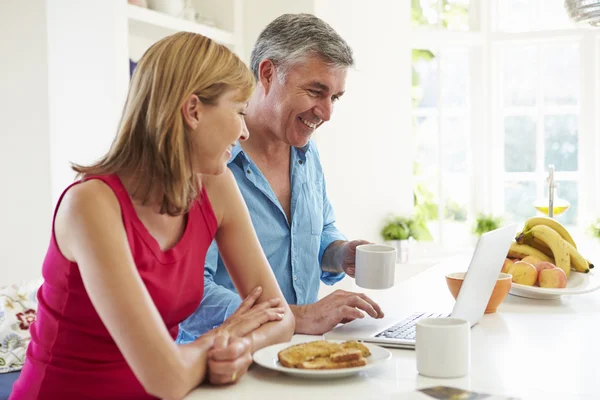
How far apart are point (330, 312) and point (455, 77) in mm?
4471

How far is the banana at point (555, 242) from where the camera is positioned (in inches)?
97.3

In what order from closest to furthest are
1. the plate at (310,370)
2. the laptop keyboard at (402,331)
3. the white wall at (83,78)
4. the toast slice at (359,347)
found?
1. the plate at (310,370)
2. the toast slice at (359,347)
3. the laptop keyboard at (402,331)
4. the white wall at (83,78)

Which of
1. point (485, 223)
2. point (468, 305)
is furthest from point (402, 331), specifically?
point (485, 223)

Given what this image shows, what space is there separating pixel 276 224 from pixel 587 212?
412 centimetres

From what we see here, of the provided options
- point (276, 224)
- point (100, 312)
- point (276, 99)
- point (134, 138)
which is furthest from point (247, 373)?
point (276, 99)

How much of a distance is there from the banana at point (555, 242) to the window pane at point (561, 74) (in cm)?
353

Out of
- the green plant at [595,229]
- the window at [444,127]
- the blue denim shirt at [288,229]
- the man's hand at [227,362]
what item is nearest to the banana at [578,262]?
the blue denim shirt at [288,229]

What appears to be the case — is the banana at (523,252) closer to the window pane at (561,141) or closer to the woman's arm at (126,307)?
the woman's arm at (126,307)

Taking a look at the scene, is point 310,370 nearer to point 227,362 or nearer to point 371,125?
point 227,362

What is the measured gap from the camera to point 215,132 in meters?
1.63

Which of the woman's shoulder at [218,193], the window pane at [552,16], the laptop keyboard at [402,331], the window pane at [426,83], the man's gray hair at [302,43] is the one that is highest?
the window pane at [552,16]

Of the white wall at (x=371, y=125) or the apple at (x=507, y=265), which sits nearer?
the apple at (x=507, y=265)

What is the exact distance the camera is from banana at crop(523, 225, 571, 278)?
247cm

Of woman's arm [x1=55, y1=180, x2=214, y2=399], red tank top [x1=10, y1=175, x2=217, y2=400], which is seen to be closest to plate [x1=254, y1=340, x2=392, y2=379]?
woman's arm [x1=55, y1=180, x2=214, y2=399]
